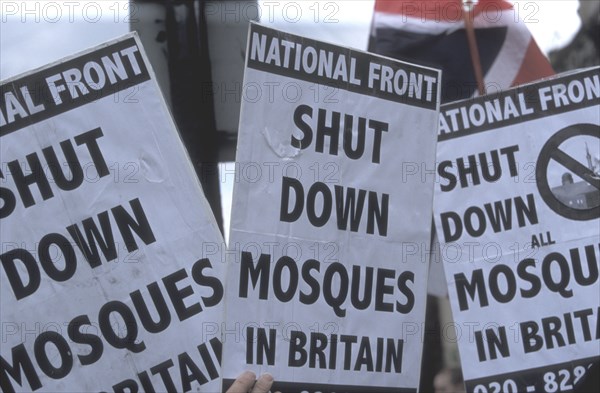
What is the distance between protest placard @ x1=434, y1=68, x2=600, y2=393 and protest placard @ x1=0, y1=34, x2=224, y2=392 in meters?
1.44

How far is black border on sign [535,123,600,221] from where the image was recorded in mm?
4004

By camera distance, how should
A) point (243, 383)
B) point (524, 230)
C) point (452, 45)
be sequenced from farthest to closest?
point (452, 45) < point (524, 230) < point (243, 383)

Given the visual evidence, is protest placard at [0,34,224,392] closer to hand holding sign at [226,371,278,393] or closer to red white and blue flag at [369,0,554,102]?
hand holding sign at [226,371,278,393]

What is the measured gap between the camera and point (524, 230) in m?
4.02

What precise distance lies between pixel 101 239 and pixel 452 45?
3.09 m

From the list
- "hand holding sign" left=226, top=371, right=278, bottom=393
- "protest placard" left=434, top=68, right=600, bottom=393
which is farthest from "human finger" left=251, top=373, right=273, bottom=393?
"protest placard" left=434, top=68, right=600, bottom=393

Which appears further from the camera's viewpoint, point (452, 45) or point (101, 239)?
point (452, 45)

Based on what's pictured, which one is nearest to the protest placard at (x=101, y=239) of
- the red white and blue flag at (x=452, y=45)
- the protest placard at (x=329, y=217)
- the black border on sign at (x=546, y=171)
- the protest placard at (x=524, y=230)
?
the protest placard at (x=329, y=217)

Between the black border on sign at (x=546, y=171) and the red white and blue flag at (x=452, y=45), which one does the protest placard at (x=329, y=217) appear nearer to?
the black border on sign at (x=546, y=171)

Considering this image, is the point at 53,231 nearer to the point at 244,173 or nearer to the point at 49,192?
the point at 49,192

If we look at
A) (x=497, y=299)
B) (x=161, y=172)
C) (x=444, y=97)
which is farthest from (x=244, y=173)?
(x=444, y=97)

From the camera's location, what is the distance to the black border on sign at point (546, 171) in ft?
13.1

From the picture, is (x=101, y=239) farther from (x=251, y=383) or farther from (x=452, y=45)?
(x=452, y=45)

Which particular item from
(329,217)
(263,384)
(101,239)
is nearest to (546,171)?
(329,217)
